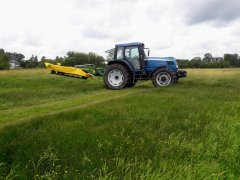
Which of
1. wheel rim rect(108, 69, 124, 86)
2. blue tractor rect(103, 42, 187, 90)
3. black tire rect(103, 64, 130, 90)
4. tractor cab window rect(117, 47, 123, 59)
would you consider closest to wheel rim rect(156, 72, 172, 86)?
blue tractor rect(103, 42, 187, 90)

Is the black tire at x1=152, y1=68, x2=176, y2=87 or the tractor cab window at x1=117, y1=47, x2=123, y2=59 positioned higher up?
the tractor cab window at x1=117, y1=47, x2=123, y2=59

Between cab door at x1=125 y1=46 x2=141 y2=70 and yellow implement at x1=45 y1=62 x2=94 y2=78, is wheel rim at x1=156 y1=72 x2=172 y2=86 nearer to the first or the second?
cab door at x1=125 y1=46 x2=141 y2=70

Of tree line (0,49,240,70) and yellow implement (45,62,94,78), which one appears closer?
yellow implement (45,62,94,78)

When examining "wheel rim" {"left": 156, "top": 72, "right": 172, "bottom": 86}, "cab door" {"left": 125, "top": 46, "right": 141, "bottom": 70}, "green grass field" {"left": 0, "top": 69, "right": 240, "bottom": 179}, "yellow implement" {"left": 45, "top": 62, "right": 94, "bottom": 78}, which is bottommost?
"green grass field" {"left": 0, "top": 69, "right": 240, "bottom": 179}

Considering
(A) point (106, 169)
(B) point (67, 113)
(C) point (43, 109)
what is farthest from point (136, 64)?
(A) point (106, 169)

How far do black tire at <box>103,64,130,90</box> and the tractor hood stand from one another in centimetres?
127

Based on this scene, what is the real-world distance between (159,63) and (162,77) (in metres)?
0.87

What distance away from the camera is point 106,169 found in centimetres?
502

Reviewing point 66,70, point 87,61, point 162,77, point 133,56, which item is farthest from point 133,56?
point 87,61

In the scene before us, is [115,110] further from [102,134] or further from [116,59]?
[116,59]

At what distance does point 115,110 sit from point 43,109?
238 centimetres

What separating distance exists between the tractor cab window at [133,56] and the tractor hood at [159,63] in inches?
20.7

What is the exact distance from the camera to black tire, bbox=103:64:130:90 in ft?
56.1

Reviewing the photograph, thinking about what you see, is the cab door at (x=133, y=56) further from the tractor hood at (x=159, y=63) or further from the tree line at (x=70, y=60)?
the tree line at (x=70, y=60)
